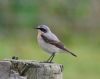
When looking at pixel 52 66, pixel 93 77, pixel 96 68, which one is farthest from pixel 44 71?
pixel 96 68

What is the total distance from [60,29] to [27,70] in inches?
404

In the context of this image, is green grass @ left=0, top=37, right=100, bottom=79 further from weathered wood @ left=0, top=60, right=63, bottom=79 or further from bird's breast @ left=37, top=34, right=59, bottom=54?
weathered wood @ left=0, top=60, right=63, bottom=79

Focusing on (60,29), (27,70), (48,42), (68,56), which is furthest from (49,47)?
(60,29)

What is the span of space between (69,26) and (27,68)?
411 inches

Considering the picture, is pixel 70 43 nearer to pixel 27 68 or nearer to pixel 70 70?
pixel 70 70

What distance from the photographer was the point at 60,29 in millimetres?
16297

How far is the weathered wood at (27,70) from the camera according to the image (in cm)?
587

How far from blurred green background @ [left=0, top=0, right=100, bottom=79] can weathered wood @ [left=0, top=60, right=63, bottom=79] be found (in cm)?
669

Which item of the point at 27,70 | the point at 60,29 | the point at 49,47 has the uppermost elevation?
the point at 60,29

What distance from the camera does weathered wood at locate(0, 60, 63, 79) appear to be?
5868 mm

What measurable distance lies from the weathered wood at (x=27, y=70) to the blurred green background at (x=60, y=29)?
264 inches

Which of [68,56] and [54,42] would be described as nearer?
[54,42]

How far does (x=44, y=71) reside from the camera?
6047 millimetres

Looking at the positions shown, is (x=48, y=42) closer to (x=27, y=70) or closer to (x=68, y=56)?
(x=27, y=70)
